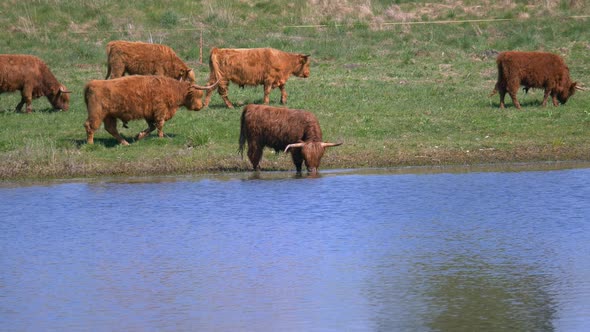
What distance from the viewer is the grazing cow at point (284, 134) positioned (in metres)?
14.9

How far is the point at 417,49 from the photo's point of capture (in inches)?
1025

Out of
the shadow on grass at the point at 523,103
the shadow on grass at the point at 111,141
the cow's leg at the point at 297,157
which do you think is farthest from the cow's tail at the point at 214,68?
the cow's leg at the point at 297,157

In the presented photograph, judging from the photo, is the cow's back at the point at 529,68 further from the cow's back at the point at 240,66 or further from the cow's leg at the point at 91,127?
the cow's leg at the point at 91,127

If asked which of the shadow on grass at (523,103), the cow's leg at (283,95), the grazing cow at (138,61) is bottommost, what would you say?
the cow's leg at (283,95)

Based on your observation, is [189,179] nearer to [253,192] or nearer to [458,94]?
[253,192]

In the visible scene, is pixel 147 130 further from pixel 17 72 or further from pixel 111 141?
pixel 17 72

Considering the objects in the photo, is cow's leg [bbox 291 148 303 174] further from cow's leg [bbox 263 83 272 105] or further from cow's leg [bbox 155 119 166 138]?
cow's leg [bbox 263 83 272 105]

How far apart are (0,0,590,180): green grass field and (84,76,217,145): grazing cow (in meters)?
0.32

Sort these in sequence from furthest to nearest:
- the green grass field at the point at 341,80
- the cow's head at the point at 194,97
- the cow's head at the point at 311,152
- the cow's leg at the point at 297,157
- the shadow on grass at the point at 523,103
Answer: the shadow on grass at the point at 523,103
the cow's head at the point at 194,97
the green grass field at the point at 341,80
the cow's leg at the point at 297,157
the cow's head at the point at 311,152

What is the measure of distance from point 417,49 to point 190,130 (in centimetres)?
999

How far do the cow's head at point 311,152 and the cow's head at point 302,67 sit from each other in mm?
6431

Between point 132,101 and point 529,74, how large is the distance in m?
6.94

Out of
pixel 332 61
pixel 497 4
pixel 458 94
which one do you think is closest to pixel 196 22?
pixel 332 61

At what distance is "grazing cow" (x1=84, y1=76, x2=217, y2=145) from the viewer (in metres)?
16.4
